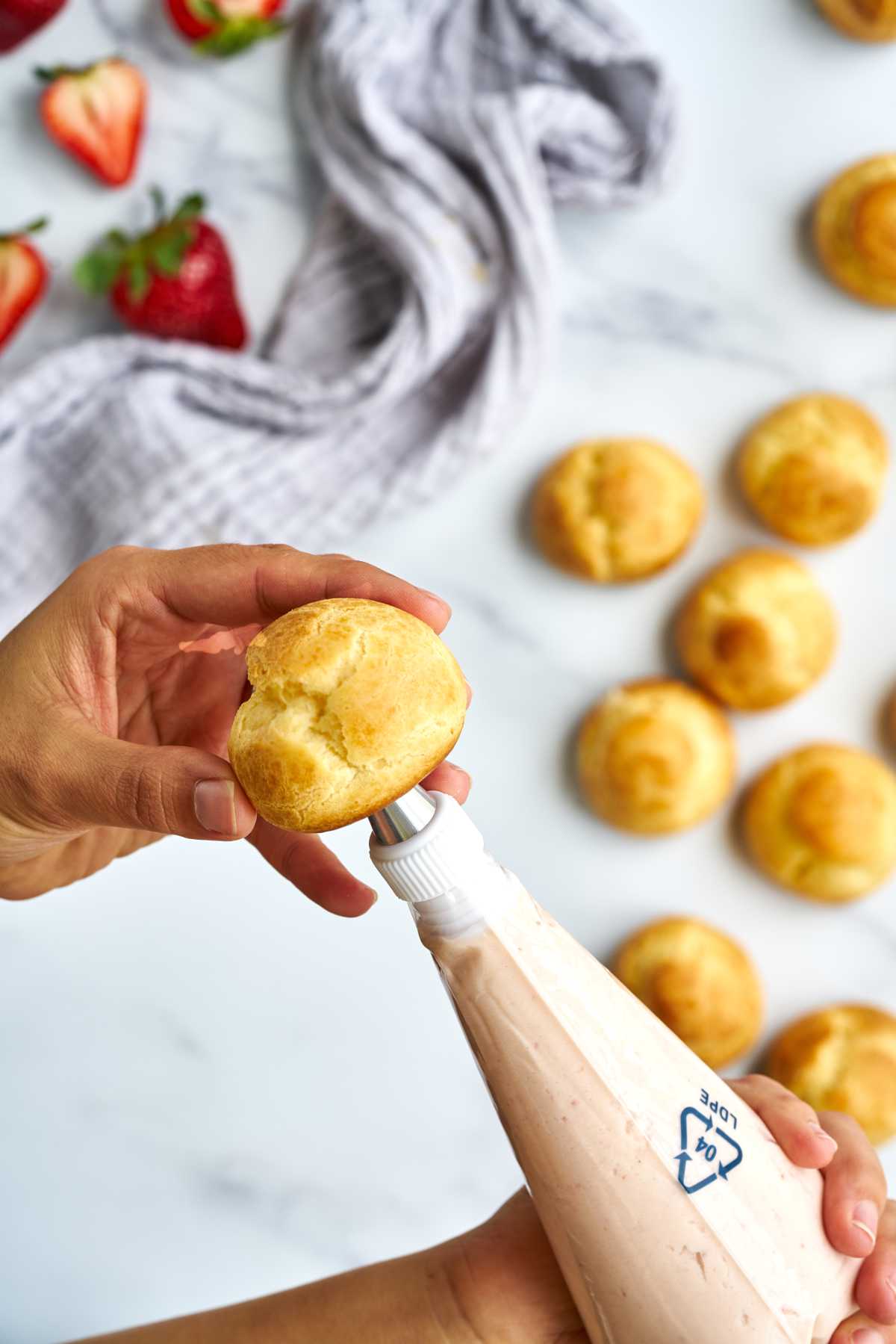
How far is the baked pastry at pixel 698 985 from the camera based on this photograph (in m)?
1.35

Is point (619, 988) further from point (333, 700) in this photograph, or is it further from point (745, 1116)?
point (333, 700)

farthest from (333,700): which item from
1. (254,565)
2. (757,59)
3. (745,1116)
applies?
(757,59)

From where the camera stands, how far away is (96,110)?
Result: 1417 millimetres

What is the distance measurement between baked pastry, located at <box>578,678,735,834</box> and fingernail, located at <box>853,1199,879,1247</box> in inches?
22.3

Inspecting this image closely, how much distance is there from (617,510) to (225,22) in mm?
775

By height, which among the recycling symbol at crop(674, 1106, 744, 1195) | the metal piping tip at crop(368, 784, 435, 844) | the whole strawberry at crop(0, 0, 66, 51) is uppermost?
the whole strawberry at crop(0, 0, 66, 51)

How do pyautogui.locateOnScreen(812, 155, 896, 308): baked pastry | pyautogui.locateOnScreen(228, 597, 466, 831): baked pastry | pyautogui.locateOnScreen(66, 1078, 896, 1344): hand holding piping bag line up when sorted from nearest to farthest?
1. pyautogui.locateOnScreen(228, 597, 466, 831): baked pastry
2. pyautogui.locateOnScreen(66, 1078, 896, 1344): hand holding piping bag
3. pyautogui.locateOnScreen(812, 155, 896, 308): baked pastry

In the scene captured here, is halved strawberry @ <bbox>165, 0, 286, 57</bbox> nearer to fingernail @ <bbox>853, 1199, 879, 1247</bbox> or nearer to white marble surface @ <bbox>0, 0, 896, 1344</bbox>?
white marble surface @ <bbox>0, 0, 896, 1344</bbox>

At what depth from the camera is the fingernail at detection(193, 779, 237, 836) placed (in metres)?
0.69

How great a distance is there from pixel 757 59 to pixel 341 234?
0.57m

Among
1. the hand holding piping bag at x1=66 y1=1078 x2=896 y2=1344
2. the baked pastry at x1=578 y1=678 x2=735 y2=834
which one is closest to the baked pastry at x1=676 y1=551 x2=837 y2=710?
the baked pastry at x1=578 y1=678 x2=735 y2=834

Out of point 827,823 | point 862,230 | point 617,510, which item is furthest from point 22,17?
point 827,823

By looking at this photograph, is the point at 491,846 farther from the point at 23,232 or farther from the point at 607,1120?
the point at 23,232

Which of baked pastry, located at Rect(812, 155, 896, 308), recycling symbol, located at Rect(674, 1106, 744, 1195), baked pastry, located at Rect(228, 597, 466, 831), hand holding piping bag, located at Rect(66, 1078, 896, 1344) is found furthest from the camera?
baked pastry, located at Rect(812, 155, 896, 308)
